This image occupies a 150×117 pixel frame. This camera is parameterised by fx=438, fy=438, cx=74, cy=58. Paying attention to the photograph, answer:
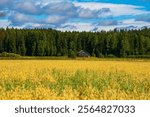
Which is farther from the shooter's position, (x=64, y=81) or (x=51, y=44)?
(x=51, y=44)

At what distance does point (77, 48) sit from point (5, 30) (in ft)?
98.1

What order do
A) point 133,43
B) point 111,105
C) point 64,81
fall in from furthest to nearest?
point 133,43 → point 64,81 → point 111,105

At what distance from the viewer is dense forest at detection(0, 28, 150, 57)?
476 ft

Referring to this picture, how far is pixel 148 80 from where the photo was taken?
24172mm

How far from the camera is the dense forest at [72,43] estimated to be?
14512cm

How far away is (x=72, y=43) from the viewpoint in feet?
502

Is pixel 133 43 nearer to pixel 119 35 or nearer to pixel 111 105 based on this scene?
pixel 119 35

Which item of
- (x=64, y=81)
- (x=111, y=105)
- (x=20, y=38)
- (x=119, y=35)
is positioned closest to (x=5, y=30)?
(x=20, y=38)

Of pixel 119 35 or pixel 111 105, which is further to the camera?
pixel 119 35

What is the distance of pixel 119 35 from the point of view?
153250 millimetres

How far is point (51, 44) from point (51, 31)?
1633cm

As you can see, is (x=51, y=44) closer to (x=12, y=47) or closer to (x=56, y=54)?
(x=56, y=54)

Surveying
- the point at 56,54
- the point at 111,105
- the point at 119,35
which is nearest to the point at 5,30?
the point at 56,54

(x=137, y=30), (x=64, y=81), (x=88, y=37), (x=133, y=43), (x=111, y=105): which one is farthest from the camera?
(x=137, y=30)
